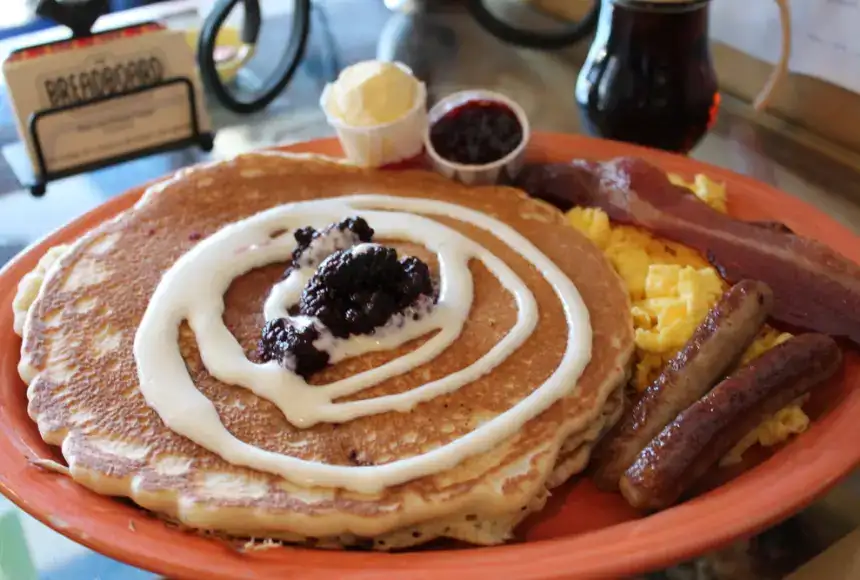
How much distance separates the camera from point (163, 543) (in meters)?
1.03

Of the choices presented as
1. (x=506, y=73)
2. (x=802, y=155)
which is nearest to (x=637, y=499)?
(x=802, y=155)

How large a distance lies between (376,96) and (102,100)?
0.66 metres

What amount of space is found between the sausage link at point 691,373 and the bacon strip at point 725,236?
0.08 metres

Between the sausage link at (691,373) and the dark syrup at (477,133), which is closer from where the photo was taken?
the sausage link at (691,373)

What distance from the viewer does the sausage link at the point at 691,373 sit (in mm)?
1179

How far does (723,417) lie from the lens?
1.14 m

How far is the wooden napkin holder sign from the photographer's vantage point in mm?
1768

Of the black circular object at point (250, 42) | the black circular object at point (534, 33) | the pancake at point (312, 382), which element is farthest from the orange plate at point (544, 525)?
the black circular object at point (534, 33)

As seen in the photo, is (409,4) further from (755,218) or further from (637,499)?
(637,499)

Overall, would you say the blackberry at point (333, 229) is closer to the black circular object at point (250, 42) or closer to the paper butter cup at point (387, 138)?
the paper butter cup at point (387, 138)

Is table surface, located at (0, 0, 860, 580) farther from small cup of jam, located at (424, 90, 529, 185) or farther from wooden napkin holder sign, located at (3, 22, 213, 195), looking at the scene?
small cup of jam, located at (424, 90, 529, 185)

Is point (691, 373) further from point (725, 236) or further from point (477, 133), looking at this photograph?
point (477, 133)

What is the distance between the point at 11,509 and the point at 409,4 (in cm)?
183

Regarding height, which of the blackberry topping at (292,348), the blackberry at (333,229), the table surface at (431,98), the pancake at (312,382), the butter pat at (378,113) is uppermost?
the butter pat at (378,113)
